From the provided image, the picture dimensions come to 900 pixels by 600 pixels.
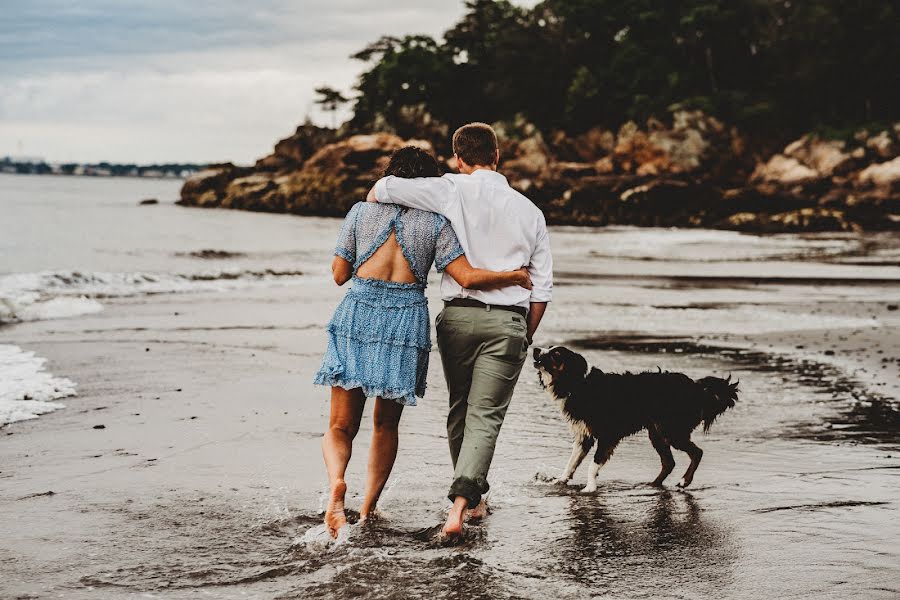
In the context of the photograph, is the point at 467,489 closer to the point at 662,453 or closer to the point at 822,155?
the point at 662,453

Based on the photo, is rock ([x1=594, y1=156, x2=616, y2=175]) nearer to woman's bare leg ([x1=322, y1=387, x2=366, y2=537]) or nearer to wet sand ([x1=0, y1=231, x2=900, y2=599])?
wet sand ([x1=0, y1=231, x2=900, y2=599])

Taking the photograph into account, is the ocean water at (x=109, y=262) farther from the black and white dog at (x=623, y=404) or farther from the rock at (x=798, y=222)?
the rock at (x=798, y=222)

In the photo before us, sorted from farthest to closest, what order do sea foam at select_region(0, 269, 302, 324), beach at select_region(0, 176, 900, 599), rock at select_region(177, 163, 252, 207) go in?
rock at select_region(177, 163, 252, 207) < sea foam at select_region(0, 269, 302, 324) < beach at select_region(0, 176, 900, 599)

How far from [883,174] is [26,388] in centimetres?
4695

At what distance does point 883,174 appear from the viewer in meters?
47.2

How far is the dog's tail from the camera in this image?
18.4 feet

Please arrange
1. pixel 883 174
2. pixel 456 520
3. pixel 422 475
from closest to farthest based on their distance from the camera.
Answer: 1. pixel 456 520
2. pixel 422 475
3. pixel 883 174

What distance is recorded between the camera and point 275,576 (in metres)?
4.00

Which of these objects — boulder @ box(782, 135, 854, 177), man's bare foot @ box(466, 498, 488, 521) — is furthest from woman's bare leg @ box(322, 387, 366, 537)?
boulder @ box(782, 135, 854, 177)

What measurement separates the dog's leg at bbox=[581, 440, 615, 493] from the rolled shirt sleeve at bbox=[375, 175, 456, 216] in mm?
1782

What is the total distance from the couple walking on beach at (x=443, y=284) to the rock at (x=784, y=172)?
50018 millimetres

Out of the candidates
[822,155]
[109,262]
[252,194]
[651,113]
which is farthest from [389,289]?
[252,194]

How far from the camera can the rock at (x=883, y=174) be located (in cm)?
4656

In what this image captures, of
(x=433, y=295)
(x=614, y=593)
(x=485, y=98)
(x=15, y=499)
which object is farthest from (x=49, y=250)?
(x=485, y=98)
